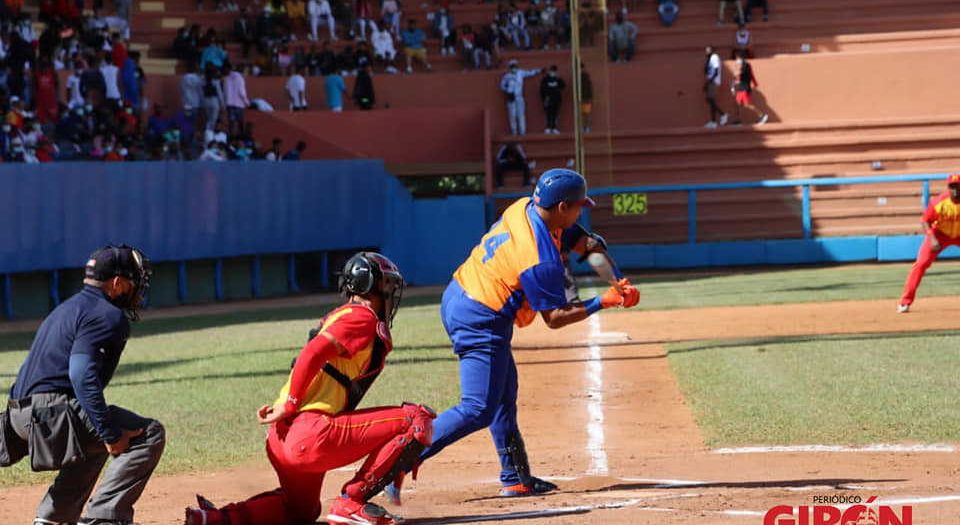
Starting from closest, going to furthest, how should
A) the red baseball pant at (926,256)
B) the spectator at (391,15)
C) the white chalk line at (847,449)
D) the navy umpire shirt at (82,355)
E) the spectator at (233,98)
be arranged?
1. the navy umpire shirt at (82,355)
2. the white chalk line at (847,449)
3. the red baseball pant at (926,256)
4. the spectator at (233,98)
5. the spectator at (391,15)

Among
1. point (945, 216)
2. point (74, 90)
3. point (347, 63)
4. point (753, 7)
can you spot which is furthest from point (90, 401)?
point (753, 7)

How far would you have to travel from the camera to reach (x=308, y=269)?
3000 centimetres

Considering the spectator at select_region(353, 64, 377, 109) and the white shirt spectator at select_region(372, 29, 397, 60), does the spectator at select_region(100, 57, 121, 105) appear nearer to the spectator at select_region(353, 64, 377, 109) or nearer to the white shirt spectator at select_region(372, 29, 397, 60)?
the spectator at select_region(353, 64, 377, 109)

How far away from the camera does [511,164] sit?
35.4m

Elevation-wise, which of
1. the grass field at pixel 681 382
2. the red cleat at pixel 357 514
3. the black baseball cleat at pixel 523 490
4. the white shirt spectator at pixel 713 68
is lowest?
the grass field at pixel 681 382

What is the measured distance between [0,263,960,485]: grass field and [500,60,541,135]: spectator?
16148 millimetres

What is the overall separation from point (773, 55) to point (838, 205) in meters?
7.75

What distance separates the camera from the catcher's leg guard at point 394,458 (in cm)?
707

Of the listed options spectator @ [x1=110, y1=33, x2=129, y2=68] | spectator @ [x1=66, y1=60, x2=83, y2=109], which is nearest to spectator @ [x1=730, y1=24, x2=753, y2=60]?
spectator @ [x1=110, y1=33, x2=129, y2=68]

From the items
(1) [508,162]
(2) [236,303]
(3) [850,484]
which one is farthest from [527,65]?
(3) [850,484]

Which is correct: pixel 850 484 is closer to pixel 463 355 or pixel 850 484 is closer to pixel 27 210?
pixel 463 355

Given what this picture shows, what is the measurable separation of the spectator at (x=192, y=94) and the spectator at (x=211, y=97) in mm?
175

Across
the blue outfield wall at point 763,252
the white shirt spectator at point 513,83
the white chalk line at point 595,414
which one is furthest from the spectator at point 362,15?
the white chalk line at point 595,414

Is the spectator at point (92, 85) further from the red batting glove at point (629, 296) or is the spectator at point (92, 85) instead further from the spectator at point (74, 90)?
the red batting glove at point (629, 296)
